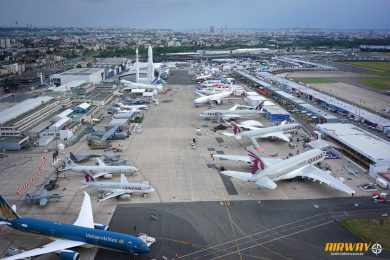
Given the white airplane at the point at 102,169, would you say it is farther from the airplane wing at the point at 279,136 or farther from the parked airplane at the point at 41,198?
the airplane wing at the point at 279,136

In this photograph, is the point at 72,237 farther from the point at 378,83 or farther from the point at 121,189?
the point at 378,83

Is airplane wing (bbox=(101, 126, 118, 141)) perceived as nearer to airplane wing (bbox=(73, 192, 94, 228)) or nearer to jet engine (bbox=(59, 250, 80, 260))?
airplane wing (bbox=(73, 192, 94, 228))

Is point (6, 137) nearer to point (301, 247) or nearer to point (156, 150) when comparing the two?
point (156, 150)

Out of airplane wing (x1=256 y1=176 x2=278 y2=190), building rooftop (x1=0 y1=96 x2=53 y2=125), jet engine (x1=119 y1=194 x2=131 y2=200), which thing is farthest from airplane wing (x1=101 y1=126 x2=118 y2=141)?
airplane wing (x1=256 y1=176 x2=278 y2=190)

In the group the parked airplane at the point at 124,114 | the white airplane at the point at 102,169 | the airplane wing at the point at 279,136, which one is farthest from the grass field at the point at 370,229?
the parked airplane at the point at 124,114

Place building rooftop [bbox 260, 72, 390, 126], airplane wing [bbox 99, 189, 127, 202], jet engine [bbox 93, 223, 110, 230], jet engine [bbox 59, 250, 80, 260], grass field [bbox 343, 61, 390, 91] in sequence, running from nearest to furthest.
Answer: jet engine [bbox 59, 250, 80, 260]
jet engine [bbox 93, 223, 110, 230]
airplane wing [bbox 99, 189, 127, 202]
building rooftop [bbox 260, 72, 390, 126]
grass field [bbox 343, 61, 390, 91]

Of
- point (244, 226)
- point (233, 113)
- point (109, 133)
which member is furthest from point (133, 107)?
point (244, 226)
